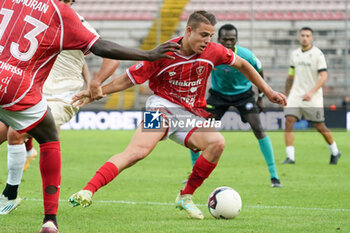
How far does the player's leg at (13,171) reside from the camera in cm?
605

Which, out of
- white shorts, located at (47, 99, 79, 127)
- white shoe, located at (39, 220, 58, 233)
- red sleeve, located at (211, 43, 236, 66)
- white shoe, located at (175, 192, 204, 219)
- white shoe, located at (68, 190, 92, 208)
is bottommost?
white shoe, located at (175, 192, 204, 219)

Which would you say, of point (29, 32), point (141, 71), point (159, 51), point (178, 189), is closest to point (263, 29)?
point (178, 189)

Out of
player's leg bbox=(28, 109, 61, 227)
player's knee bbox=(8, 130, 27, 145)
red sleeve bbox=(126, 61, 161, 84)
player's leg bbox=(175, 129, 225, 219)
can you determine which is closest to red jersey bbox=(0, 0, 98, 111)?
player's leg bbox=(28, 109, 61, 227)

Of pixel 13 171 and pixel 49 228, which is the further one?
pixel 13 171

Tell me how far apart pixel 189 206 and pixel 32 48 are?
2.18 metres

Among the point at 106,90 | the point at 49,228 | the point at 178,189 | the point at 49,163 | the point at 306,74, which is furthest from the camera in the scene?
the point at 306,74

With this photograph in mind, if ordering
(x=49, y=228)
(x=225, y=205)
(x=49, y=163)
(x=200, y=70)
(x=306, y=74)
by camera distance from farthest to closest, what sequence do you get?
(x=306, y=74)
(x=200, y=70)
(x=225, y=205)
(x=49, y=163)
(x=49, y=228)

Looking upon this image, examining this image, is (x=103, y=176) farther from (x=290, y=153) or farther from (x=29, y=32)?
(x=290, y=153)

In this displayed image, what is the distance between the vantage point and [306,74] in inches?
493

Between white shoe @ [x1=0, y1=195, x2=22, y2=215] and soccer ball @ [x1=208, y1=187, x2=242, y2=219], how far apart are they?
5.91 feet

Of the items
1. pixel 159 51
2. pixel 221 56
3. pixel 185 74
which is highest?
pixel 159 51

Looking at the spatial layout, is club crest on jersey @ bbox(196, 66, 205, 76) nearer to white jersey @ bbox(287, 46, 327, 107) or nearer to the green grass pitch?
the green grass pitch

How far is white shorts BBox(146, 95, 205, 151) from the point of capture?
598 centimetres

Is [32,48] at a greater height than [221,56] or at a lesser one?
greater
